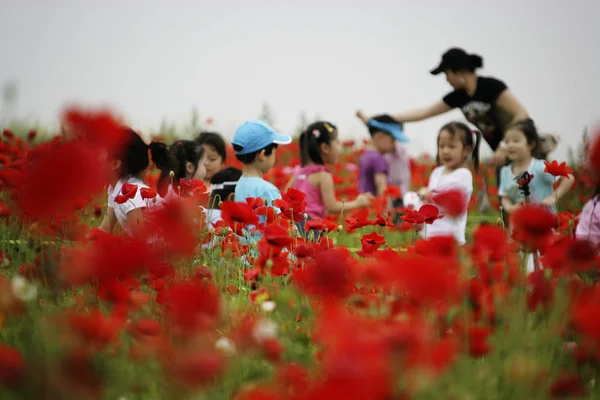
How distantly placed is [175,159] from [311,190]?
107 cm

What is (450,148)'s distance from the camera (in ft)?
12.0

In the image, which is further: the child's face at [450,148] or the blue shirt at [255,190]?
the child's face at [450,148]

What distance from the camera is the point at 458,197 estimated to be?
1333mm

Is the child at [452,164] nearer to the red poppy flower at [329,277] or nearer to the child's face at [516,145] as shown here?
the child's face at [516,145]

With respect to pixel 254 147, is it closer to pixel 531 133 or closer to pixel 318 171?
pixel 318 171

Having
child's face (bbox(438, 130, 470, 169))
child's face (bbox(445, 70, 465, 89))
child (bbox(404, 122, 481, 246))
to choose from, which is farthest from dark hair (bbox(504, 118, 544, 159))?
child's face (bbox(445, 70, 465, 89))

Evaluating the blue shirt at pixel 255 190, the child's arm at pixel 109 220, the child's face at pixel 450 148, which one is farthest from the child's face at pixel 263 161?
the child's face at pixel 450 148

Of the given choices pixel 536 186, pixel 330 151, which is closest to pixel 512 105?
pixel 536 186

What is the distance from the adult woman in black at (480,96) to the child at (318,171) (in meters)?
1.00

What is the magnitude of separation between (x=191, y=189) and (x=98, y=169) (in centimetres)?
124

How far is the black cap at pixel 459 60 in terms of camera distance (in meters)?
4.33

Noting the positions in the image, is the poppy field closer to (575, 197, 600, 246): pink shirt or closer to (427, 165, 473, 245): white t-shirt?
(575, 197, 600, 246): pink shirt

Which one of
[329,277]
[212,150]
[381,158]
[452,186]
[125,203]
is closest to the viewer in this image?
[329,277]

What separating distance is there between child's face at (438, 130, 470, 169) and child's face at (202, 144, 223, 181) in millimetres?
1502
